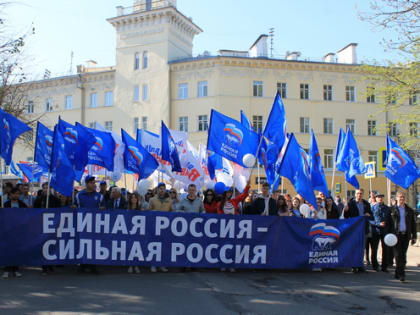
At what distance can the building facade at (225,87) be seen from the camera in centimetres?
3844

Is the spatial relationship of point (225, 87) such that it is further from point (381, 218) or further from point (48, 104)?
point (381, 218)

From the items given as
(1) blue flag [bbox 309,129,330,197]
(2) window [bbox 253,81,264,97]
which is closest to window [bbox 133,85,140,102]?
(2) window [bbox 253,81,264,97]

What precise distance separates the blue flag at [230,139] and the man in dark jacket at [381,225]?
302 cm

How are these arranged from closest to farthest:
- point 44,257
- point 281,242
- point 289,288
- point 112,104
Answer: point 289,288, point 44,257, point 281,242, point 112,104

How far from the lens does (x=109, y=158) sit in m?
13.4

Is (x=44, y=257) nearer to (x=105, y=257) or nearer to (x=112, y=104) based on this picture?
(x=105, y=257)

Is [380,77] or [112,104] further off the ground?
[112,104]

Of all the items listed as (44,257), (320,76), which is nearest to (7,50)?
(44,257)

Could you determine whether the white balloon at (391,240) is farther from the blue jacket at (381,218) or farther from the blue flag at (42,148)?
the blue flag at (42,148)

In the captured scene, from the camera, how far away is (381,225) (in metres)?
9.60

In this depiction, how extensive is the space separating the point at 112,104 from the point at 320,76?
19.5 meters

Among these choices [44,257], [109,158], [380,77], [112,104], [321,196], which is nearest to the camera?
[44,257]

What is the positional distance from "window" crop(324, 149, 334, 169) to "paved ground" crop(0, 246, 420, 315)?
3025 centimetres

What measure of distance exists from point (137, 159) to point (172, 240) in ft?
15.6
